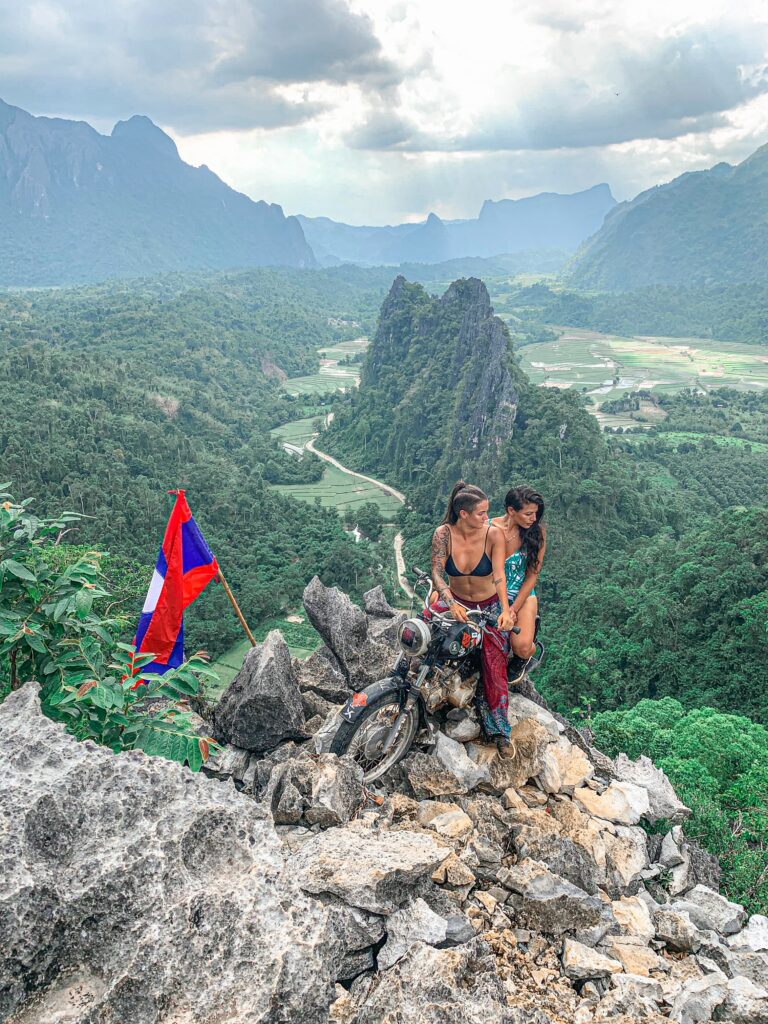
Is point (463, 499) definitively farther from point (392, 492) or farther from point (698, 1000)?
point (392, 492)

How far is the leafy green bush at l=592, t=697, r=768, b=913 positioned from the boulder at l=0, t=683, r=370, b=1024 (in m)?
4.62

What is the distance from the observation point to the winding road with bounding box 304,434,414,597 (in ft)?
129

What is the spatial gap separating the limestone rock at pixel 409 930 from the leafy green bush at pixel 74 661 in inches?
58.2

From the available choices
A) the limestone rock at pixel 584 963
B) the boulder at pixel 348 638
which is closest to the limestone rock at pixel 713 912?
the limestone rock at pixel 584 963

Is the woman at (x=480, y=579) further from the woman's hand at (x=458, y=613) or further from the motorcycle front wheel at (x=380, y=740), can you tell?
the motorcycle front wheel at (x=380, y=740)

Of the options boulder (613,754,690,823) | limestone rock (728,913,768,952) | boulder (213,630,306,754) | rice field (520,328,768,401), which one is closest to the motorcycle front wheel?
boulder (213,630,306,754)

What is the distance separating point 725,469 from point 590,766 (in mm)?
58033

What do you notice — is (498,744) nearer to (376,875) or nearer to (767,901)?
(376,875)

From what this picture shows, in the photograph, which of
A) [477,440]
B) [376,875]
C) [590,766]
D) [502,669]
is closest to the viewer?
[376,875]

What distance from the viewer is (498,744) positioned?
546cm

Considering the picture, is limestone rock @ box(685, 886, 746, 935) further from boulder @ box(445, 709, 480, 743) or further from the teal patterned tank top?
the teal patterned tank top

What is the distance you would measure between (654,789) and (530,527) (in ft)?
8.99

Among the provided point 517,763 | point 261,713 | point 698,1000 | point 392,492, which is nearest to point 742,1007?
point 698,1000

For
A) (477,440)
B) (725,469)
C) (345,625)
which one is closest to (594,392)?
(725,469)
